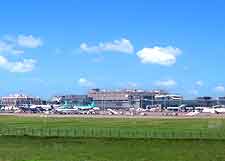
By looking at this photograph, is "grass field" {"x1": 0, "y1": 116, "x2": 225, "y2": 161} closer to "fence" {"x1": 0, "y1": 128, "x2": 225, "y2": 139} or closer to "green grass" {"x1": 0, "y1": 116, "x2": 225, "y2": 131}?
"fence" {"x1": 0, "y1": 128, "x2": 225, "y2": 139}

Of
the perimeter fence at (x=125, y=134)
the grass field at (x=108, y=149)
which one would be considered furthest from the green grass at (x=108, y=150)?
the perimeter fence at (x=125, y=134)

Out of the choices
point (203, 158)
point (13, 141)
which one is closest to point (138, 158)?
point (203, 158)

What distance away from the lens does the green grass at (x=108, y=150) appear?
4778cm

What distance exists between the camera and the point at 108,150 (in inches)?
2167

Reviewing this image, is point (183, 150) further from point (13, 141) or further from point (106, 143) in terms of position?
point (13, 141)

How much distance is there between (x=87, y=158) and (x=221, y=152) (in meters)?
14.1

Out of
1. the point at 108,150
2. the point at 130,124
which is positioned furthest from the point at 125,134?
the point at 130,124

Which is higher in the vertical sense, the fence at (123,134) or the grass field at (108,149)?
the fence at (123,134)

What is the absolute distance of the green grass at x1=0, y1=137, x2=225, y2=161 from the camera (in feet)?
157

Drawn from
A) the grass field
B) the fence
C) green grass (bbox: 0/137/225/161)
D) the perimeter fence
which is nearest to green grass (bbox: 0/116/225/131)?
the perimeter fence

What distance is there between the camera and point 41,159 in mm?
46062

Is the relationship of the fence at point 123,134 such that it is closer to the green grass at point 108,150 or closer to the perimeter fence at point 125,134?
the perimeter fence at point 125,134

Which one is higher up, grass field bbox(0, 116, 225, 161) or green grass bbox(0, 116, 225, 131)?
green grass bbox(0, 116, 225, 131)

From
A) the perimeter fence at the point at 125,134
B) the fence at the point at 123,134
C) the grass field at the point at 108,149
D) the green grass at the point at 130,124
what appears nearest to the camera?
the grass field at the point at 108,149
